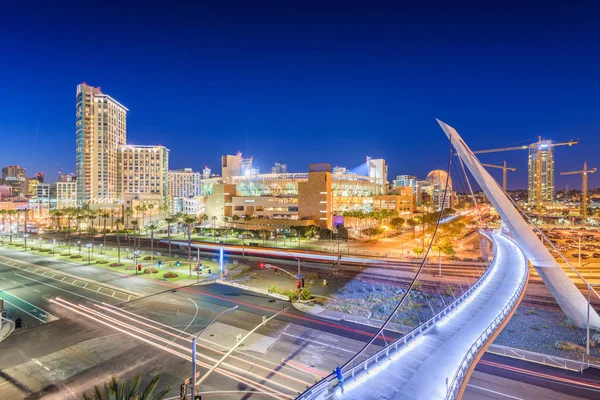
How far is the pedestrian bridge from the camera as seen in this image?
15273 mm

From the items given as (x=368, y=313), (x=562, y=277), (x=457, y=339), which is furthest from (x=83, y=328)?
(x=562, y=277)

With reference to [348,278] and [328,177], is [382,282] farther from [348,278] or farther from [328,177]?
[328,177]

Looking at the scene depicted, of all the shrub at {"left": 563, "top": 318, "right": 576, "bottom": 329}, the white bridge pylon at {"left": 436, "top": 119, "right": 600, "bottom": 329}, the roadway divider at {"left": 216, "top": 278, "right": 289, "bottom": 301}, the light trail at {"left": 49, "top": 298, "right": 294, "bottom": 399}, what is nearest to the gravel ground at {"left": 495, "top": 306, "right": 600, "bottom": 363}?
the shrub at {"left": 563, "top": 318, "right": 576, "bottom": 329}

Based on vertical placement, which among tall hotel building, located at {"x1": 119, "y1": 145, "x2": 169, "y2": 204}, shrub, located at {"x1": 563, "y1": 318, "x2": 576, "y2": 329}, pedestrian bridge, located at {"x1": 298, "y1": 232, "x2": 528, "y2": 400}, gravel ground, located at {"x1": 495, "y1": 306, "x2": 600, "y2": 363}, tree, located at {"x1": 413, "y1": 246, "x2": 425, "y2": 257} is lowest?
gravel ground, located at {"x1": 495, "y1": 306, "x2": 600, "y2": 363}

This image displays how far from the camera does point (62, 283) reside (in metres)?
47.9

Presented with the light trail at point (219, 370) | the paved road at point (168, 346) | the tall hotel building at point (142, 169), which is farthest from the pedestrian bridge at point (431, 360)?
the tall hotel building at point (142, 169)

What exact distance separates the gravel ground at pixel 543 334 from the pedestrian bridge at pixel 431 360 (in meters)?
4.62

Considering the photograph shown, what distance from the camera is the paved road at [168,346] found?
21.8m

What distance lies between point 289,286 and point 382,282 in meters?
15.0

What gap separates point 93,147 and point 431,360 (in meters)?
→ 192

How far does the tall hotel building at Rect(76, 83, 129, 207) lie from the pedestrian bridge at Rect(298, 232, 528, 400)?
174 meters

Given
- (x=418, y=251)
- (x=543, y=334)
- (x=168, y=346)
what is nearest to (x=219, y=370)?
(x=168, y=346)

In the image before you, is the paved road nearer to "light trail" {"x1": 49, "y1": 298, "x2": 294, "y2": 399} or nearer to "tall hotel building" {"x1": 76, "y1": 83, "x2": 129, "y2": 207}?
"light trail" {"x1": 49, "y1": 298, "x2": 294, "y2": 399}

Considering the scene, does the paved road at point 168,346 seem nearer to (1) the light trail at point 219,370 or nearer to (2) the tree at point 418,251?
(1) the light trail at point 219,370
